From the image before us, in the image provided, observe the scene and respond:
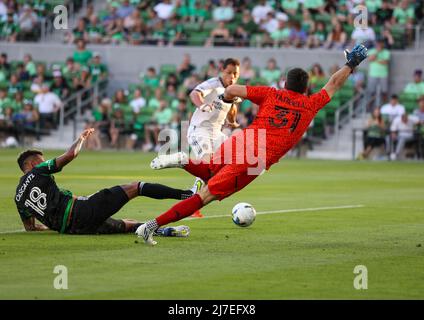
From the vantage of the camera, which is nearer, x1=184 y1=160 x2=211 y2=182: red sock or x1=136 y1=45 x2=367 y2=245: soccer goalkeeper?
x1=136 y1=45 x2=367 y2=245: soccer goalkeeper

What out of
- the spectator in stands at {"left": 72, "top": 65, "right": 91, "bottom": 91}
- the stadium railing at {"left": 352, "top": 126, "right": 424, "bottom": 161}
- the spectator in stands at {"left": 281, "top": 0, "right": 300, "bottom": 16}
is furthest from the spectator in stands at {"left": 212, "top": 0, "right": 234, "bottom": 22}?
the stadium railing at {"left": 352, "top": 126, "right": 424, "bottom": 161}

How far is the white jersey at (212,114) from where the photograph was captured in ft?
56.7

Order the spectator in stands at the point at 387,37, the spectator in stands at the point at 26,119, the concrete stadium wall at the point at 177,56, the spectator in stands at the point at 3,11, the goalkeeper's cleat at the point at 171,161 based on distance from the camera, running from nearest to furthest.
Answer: the goalkeeper's cleat at the point at 171,161 < the spectator in stands at the point at 387,37 < the concrete stadium wall at the point at 177,56 < the spectator in stands at the point at 26,119 < the spectator in stands at the point at 3,11

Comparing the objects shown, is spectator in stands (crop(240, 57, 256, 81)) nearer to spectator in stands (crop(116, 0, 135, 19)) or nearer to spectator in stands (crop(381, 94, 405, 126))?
spectator in stands (crop(381, 94, 405, 126))

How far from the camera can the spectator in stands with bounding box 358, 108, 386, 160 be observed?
3145cm

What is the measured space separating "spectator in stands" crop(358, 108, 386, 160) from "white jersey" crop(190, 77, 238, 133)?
47.6 ft

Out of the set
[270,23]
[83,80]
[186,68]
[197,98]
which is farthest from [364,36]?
[197,98]

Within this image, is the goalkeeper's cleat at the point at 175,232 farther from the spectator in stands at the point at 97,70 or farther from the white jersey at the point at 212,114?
the spectator in stands at the point at 97,70

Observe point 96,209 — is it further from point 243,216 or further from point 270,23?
point 270,23

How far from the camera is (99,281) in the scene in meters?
9.95

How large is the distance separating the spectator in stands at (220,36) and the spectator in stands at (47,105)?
214 inches

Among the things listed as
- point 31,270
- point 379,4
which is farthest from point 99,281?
point 379,4

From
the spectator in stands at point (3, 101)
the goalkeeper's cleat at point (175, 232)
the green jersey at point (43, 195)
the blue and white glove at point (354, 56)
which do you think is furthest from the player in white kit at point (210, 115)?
the spectator in stands at point (3, 101)
